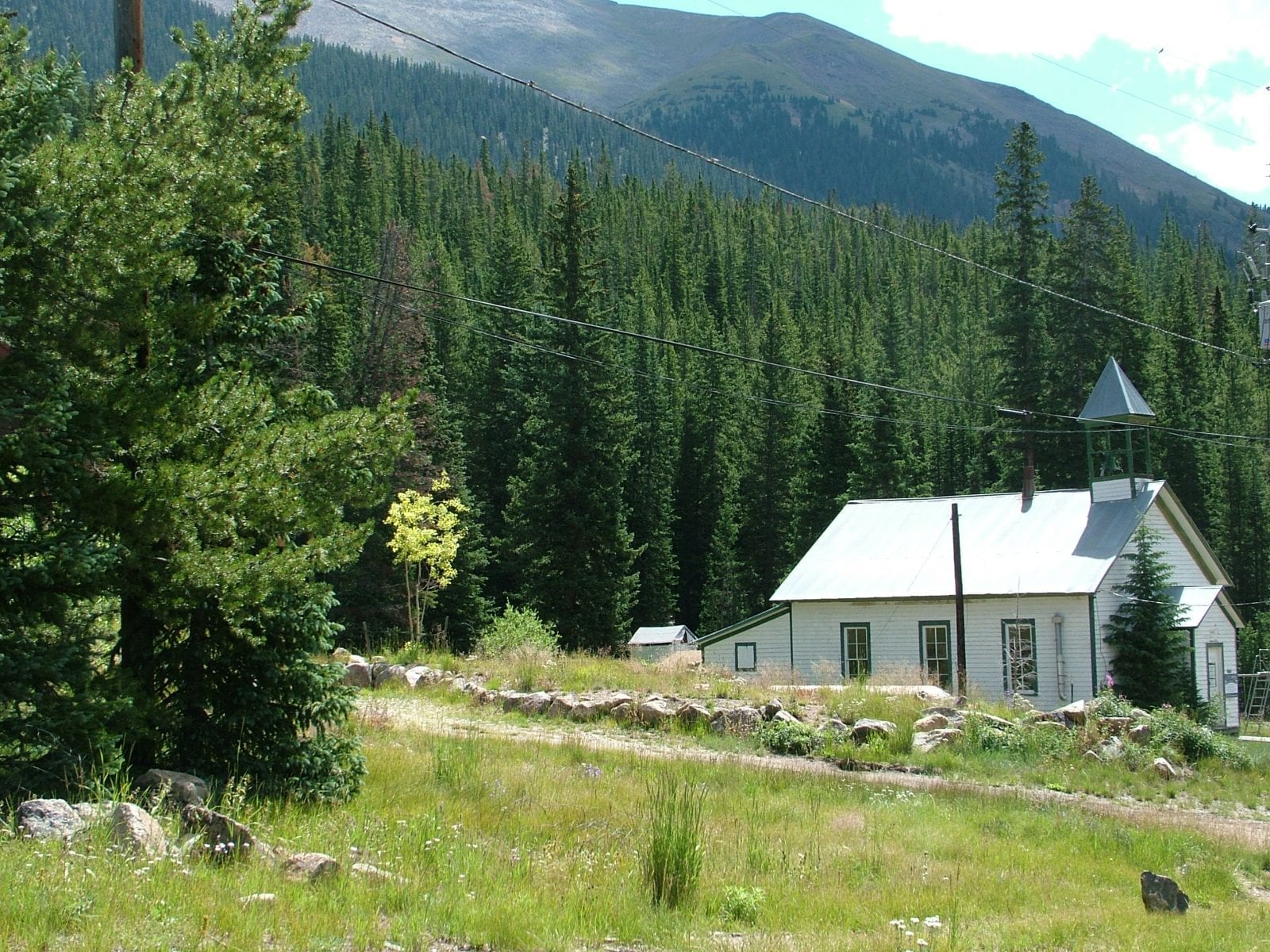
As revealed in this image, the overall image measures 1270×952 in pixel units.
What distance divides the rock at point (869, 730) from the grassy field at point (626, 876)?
4.19 meters

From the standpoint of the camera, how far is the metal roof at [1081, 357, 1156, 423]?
3219cm

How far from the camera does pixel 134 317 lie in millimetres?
9656

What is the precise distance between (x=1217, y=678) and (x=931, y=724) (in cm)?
1678

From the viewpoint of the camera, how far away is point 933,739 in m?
18.1

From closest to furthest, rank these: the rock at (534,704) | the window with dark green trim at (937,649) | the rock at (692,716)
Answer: the rock at (692,716)
the rock at (534,704)
the window with dark green trim at (937,649)

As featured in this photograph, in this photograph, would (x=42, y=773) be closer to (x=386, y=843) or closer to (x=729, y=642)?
(x=386, y=843)

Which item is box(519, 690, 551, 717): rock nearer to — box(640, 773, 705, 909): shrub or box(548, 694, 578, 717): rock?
box(548, 694, 578, 717): rock

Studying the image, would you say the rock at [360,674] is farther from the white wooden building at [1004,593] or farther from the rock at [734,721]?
the white wooden building at [1004,593]

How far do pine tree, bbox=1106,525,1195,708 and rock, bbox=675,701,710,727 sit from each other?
1442cm

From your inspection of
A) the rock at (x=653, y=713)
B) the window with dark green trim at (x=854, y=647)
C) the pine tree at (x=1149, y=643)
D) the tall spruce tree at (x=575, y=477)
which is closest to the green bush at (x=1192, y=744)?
the rock at (x=653, y=713)

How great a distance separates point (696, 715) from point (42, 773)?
1184 centimetres

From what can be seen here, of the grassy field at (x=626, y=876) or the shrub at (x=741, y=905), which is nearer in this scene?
the grassy field at (x=626, y=876)

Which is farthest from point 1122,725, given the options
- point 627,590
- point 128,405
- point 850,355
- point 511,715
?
point 850,355

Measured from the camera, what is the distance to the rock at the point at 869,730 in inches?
718
